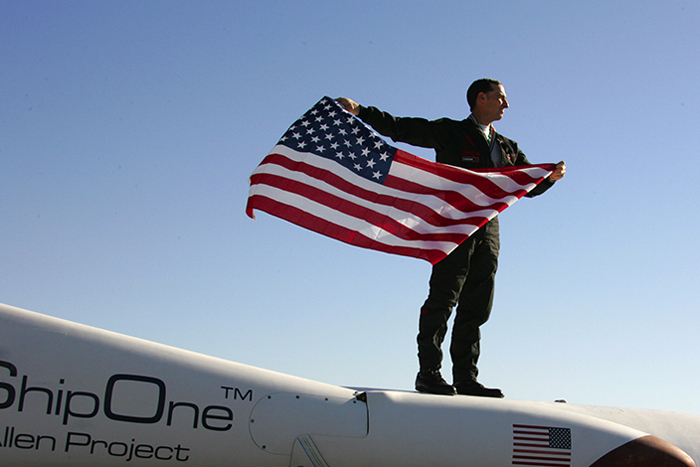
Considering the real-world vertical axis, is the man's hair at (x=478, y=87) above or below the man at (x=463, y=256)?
above

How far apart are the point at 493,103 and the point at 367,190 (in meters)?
1.31

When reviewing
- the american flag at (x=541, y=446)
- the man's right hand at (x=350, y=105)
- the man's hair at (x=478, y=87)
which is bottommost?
the american flag at (x=541, y=446)

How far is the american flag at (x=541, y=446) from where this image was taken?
13.5 ft

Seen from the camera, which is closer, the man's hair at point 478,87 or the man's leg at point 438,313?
the man's leg at point 438,313

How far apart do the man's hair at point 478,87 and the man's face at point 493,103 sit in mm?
36

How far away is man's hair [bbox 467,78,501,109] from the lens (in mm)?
5363

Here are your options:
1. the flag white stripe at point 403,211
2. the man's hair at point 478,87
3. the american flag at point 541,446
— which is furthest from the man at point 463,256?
the american flag at point 541,446

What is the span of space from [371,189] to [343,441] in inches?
79.3

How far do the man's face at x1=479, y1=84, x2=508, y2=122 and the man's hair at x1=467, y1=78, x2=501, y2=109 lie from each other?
0.04 meters

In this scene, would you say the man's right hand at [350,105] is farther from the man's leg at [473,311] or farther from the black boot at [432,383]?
the black boot at [432,383]

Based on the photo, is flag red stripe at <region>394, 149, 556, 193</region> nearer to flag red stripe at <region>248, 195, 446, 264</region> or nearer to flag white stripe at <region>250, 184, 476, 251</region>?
flag white stripe at <region>250, 184, 476, 251</region>

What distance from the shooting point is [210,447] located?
371 centimetres

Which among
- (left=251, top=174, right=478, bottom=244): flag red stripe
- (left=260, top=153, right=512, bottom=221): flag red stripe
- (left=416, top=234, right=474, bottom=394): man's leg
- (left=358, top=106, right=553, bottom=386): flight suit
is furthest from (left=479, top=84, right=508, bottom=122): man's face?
(left=416, top=234, right=474, bottom=394): man's leg

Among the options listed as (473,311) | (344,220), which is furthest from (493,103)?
(473,311)
